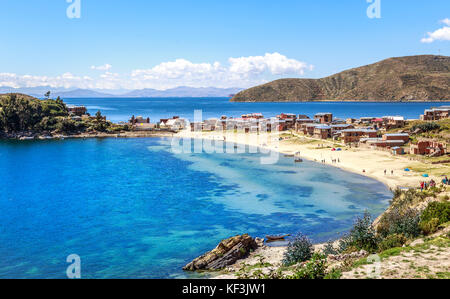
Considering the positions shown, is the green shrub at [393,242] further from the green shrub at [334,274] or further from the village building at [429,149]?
the village building at [429,149]

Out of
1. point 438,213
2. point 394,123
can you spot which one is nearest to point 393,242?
point 438,213

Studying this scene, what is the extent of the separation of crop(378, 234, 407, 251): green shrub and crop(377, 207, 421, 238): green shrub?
63 centimetres

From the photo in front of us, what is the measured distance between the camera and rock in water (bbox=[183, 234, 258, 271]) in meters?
23.2

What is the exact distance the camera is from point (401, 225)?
74.1ft

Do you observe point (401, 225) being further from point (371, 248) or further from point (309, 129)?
point (309, 129)

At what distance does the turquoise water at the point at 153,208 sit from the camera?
26.1m

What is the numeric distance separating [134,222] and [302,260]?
18085mm

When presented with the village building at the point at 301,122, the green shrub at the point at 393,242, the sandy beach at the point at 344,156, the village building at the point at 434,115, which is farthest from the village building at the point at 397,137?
the green shrub at the point at 393,242

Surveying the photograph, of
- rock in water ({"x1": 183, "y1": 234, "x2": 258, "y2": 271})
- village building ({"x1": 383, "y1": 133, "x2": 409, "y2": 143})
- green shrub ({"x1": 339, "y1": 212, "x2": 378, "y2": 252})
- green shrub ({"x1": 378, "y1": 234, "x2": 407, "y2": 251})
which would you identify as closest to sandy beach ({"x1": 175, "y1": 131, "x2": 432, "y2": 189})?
village building ({"x1": 383, "y1": 133, "x2": 409, "y2": 143})

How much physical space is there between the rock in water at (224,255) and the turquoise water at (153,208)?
1368 mm
